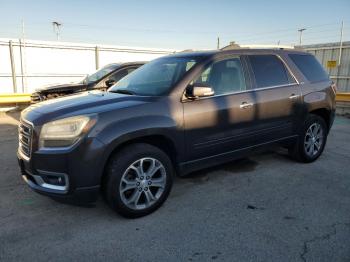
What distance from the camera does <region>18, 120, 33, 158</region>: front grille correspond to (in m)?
3.35

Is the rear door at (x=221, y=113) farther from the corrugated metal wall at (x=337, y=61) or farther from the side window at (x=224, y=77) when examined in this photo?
the corrugated metal wall at (x=337, y=61)

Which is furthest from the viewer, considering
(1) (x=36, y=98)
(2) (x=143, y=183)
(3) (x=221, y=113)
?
(1) (x=36, y=98)

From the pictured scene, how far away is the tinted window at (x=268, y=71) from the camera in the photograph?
15.0ft

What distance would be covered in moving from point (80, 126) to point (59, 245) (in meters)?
1.13

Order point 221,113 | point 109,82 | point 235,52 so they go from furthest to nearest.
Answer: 1. point 109,82
2. point 235,52
3. point 221,113

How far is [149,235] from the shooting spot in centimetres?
322

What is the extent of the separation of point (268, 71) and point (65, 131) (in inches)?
118

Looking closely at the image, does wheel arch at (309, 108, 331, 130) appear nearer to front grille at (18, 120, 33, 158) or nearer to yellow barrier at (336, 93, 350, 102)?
front grille at (18, 120, 33, 158)

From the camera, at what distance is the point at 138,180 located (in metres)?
3.51

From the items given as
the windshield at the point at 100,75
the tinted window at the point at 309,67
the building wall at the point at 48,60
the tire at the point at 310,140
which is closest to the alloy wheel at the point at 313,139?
the tire at the point at 310,140

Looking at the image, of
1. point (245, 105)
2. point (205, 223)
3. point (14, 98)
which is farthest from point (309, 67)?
point (14, 98)

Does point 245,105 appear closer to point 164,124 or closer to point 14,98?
point 164,124

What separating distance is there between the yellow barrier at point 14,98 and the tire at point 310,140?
9279mm

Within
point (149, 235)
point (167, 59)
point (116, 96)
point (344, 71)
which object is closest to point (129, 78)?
point (167, 59)
